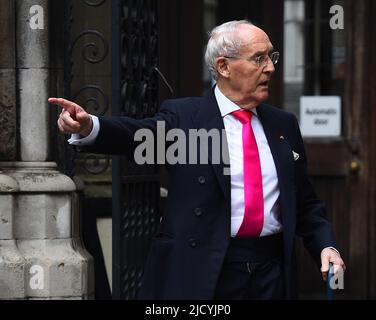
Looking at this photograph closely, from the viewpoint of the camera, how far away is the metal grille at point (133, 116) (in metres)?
6.31

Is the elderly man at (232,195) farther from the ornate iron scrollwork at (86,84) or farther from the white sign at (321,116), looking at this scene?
the white sign at (321,116)

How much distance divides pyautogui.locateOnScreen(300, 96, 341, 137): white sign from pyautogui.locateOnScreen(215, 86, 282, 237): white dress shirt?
12.8ft

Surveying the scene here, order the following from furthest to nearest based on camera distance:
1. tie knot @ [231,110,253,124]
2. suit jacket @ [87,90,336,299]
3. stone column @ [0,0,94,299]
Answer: stone column @ [0,0,94,299] < tie knot @ [231,110,253,124] < suit jacket @ [87,90,336,299]

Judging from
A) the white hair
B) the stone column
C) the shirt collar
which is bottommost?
the stone column

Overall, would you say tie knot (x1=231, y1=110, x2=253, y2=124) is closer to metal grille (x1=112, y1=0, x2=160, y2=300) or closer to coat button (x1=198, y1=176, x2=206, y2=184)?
coat button (x1=198, y1=176, x2=206, y2=184)

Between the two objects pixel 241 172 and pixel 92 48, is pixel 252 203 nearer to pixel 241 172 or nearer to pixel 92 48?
pixel 241 172

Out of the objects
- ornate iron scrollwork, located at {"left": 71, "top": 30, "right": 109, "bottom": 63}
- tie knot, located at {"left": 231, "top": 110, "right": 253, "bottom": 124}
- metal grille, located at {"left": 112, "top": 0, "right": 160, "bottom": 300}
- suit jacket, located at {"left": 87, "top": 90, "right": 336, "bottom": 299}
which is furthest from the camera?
ornate iron scrollwork, located at {"left": 71, "top": 30, "right": 109, "bottom": 63}

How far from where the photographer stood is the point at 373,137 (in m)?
8.53

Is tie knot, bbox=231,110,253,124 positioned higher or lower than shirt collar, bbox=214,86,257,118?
lower

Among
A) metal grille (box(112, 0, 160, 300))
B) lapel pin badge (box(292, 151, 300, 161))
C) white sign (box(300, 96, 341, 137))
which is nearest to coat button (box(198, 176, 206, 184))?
lapel pin badge (box(292, 151, 300, 161))

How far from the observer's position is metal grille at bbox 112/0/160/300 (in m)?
6.31

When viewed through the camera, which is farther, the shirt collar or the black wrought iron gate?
the black wrought iron gate

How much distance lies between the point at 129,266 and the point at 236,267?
6.57 feet
